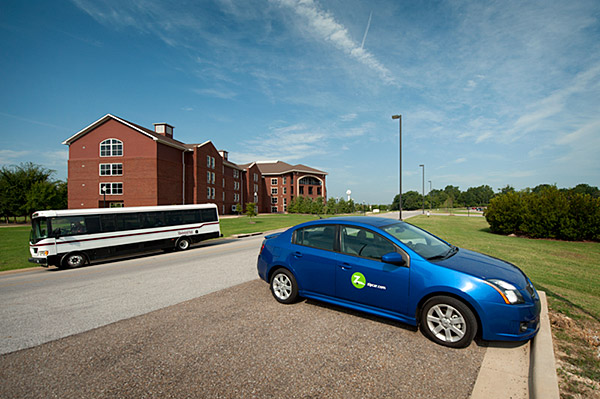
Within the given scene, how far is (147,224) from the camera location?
1398 centimetres

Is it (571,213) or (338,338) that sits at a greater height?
(571,213)

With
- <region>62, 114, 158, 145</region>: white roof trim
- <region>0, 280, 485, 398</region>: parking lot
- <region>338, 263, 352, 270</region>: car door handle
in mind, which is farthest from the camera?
<region>62, 114, 158, 145</region>: white roof trim

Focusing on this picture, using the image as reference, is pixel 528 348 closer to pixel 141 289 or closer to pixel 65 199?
pixel 141 289

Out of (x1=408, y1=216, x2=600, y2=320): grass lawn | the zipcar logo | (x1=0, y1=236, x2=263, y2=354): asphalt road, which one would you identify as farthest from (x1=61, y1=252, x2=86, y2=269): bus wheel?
(x1=408, y1=216, x2=600, y2=320): grass lawn

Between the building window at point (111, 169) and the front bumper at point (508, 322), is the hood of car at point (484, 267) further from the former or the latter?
the building window at point (111, 169)

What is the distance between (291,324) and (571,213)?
1920 cm

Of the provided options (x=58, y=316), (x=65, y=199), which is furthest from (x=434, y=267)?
(x=65, y=199)

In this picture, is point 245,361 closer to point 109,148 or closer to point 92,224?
point 92,224

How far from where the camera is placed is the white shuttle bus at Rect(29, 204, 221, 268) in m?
11.3

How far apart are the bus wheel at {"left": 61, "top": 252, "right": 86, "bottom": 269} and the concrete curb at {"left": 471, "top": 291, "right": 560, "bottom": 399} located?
45.9 ft

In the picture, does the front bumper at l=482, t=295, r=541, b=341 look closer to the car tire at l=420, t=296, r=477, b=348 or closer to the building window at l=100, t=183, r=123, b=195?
the car tire at l=420, t=296, r=477, b=348

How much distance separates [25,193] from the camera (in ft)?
145

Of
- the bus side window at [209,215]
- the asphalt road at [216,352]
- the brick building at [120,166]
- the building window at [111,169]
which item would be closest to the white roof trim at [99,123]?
the brick building at [120,166]

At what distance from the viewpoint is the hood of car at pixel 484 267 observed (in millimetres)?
3818
